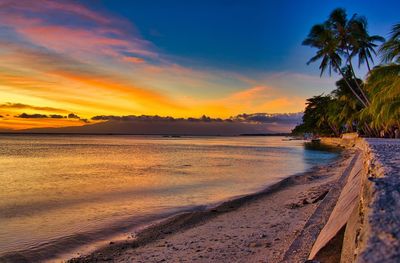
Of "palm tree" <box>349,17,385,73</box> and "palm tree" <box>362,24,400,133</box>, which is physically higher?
"palm tree" <box>349,17,385,73</box>

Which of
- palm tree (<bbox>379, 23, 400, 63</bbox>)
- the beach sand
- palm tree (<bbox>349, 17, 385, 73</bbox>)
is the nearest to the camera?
the beach sand

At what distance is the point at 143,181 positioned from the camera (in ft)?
60.0

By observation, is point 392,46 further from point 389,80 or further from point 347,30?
point 347,30

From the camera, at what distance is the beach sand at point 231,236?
18.7 feet

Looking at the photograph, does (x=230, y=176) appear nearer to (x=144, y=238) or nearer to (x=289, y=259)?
(x=144, y=238)

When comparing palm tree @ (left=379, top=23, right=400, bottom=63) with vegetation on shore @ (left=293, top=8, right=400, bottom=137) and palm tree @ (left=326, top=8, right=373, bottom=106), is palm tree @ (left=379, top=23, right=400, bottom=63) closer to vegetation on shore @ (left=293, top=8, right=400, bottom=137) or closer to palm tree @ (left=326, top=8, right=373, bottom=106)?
vegetation on shore @ (left=293, top=8, right=400, bottom=137)

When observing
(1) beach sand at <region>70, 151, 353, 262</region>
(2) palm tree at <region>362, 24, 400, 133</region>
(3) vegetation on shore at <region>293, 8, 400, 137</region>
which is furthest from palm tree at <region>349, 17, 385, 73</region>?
(1) beach sand at <region>70, 151, 353, 262</region>

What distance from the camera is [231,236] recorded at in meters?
6.98

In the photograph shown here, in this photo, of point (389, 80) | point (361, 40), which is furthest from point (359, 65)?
point (389, 80)

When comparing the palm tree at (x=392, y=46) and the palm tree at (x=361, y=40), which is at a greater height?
the palm tree at (x=361, y=40)

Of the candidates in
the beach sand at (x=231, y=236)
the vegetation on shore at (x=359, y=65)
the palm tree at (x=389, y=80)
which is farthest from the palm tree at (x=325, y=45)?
the beach sand at (x=231, y=236)

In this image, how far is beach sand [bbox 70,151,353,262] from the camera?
18.7 ft

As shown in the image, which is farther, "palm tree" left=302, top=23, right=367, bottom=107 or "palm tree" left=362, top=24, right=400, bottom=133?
"palm tree" left=302, top=23, right=367, bottom=107

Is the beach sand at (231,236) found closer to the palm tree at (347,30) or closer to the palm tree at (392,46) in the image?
the palm tree at (392,46)
